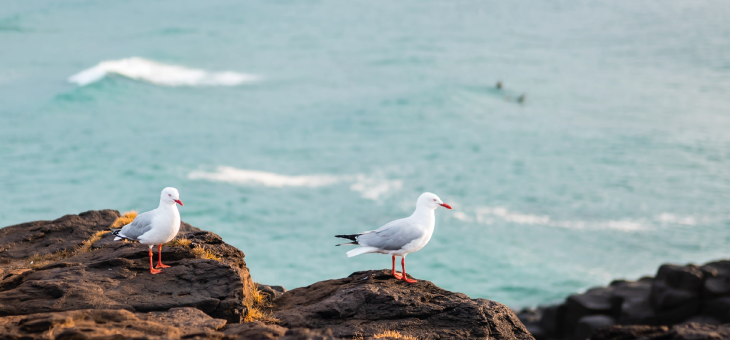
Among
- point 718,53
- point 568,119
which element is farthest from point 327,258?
point 718,53

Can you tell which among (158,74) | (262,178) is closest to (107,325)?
(262,178)

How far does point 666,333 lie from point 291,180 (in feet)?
138

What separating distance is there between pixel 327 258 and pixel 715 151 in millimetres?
40957

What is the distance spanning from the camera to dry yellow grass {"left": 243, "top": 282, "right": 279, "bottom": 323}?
389 inches

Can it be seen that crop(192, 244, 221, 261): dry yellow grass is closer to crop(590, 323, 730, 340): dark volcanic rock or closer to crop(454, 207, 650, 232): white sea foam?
crop(590, 323, 730, 340): dark volcanic rock

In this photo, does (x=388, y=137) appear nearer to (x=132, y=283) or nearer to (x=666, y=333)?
(x=132, y=283)

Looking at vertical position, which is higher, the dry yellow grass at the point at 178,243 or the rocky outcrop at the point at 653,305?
the dry yellow grass at the point at 178,243

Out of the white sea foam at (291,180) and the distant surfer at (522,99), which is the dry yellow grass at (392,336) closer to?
the white sea foam at (291,180)

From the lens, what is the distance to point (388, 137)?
2267 inches

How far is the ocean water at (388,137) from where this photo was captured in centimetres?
3975

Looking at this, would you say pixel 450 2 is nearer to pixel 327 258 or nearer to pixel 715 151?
pixel 715 151

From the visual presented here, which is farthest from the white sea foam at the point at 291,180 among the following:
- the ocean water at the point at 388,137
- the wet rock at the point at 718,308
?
the wet rock at the point at 718,308

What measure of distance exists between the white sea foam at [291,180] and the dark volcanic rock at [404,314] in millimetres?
35655

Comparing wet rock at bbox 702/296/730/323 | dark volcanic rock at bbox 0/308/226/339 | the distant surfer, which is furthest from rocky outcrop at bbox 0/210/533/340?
the distant surfer
